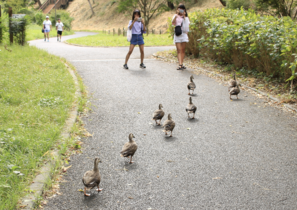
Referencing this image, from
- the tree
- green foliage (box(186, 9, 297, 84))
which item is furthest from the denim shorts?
the tree

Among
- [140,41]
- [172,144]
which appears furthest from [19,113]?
[140,41]

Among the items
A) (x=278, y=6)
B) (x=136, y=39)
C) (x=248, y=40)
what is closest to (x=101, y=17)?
(x=278, y=6)

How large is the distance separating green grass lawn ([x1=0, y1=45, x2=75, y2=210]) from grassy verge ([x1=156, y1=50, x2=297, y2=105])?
5.78 meters

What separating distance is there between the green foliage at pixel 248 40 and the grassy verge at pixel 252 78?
21 cm

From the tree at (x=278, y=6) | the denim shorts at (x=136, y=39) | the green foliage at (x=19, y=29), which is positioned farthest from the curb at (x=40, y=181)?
the tree at (x=278, y=6)

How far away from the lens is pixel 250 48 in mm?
9836

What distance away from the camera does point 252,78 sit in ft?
33.0

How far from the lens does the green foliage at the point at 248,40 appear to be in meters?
8.48

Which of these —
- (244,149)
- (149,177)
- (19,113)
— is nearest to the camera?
(149,177)

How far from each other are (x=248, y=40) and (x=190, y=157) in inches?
279

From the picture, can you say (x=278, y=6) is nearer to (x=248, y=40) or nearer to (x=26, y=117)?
(x=248, y=40)

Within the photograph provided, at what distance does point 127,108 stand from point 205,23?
7131 millimetres

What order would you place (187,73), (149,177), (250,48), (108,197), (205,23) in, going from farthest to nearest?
1. (205,23)
2. (187,73)
3. (250,48)
4. (149,177)
5. (108,197)

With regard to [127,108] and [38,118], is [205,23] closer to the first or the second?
[127,108]
